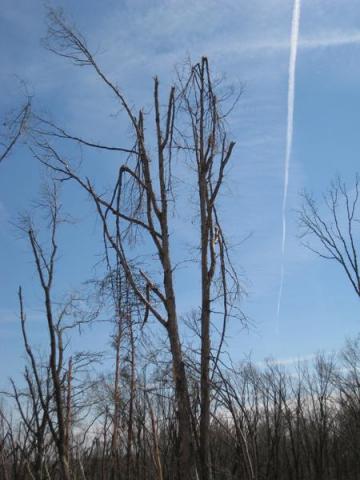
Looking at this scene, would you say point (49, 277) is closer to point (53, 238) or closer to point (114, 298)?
point (53, 238)

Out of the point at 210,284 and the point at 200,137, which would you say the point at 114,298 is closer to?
the point at 210,284

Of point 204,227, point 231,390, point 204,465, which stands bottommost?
point 204,465

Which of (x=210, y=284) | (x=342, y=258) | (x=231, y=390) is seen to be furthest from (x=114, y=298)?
(x=342, y=258)

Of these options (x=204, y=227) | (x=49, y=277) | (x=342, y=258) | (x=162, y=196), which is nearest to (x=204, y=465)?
(x=204, y=227)

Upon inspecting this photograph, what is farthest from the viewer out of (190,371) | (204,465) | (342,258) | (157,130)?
(342,258)

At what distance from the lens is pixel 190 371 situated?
4656 mm

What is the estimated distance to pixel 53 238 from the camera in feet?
36.1

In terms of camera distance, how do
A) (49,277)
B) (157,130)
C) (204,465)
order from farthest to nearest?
(49,277), (157,130), (204,465)

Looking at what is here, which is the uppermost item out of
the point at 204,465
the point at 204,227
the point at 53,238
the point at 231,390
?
the point at 53,238

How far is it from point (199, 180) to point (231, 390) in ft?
6.66

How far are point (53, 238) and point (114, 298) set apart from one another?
632 centimetres

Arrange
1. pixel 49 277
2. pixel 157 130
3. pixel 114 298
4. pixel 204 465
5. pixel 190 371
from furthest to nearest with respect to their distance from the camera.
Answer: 1. pixel 49 277
2. pixel 157 130
3. pixel 114 298
4. pixel 190 371
5. pixel 204 465

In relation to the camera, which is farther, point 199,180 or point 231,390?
point 199,180

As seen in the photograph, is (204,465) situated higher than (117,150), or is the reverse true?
(117,150)
